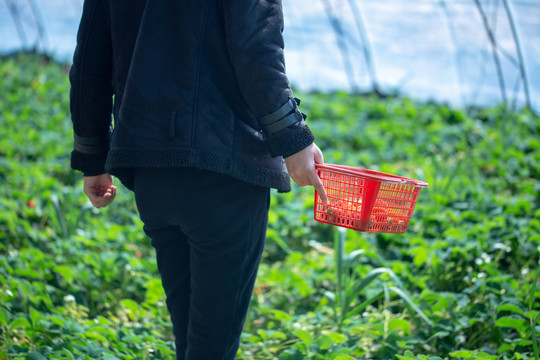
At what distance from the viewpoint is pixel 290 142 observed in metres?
1.33

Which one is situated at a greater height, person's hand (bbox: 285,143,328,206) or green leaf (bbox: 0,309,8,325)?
person's hand (bbox: 285,143,328,206)

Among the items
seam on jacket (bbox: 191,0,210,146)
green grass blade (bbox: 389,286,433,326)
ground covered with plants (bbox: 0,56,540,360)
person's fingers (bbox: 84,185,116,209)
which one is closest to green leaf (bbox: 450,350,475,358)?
ground covered with plants (bbox: 0,56,540,360)

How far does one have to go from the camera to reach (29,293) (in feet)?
7.03

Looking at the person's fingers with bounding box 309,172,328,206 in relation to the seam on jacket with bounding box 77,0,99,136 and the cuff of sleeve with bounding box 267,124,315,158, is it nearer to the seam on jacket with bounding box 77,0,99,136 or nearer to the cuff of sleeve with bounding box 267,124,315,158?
the cuff of sleeve with bounding box 267,124,315,158

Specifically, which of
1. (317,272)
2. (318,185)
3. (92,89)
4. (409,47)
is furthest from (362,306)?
(409,47)

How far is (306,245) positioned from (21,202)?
178 cm

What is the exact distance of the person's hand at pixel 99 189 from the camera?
1.68 m

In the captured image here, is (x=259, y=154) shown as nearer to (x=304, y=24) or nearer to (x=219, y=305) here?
(x=219, y=305)

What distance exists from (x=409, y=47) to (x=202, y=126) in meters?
7.09

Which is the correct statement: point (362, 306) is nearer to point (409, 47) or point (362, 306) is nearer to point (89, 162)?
point (89, 162)

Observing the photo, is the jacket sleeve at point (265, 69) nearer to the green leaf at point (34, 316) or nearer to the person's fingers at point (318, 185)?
the person's fingers at point (318, 185)

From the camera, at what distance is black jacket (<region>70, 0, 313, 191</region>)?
1289 mm

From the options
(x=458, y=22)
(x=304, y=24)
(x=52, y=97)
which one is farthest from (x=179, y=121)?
(x=304, y=24)

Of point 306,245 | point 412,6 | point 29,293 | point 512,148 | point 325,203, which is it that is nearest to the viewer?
point 325,203
